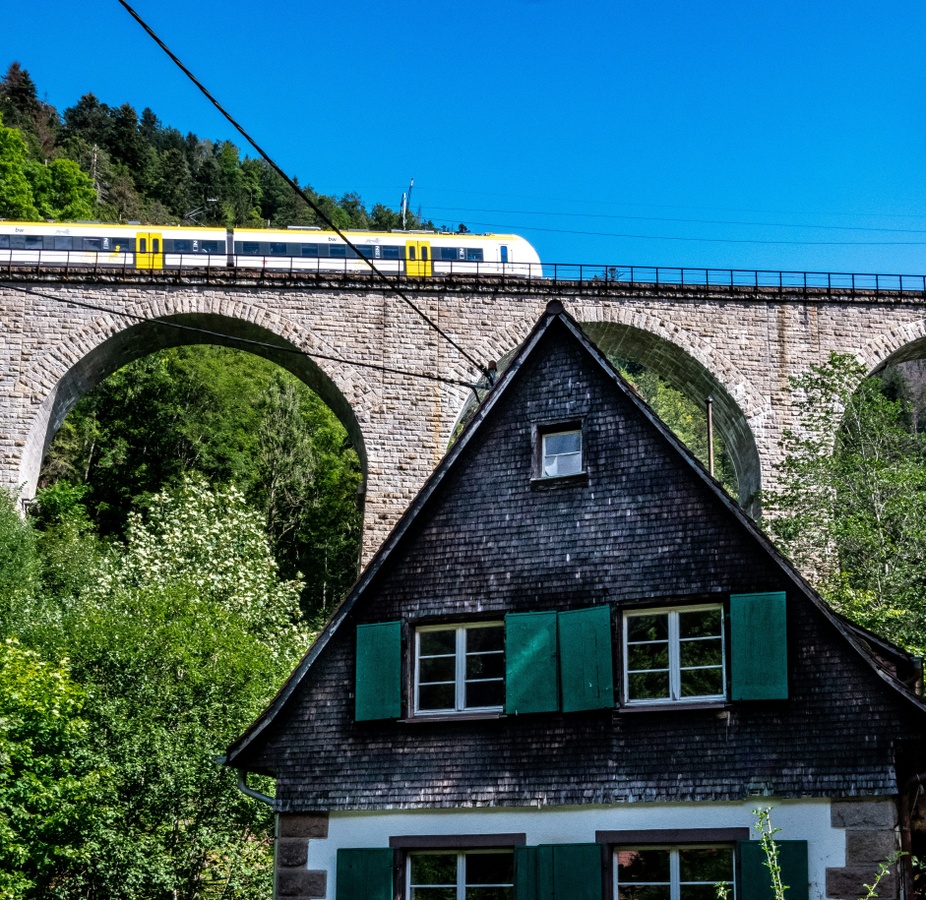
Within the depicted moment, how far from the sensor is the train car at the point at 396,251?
4147 cm

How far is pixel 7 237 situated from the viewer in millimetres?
44875

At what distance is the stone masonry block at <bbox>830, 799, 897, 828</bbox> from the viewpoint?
11844 millimetres

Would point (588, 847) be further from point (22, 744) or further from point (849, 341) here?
point (849, 341)

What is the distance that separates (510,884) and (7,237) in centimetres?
3635

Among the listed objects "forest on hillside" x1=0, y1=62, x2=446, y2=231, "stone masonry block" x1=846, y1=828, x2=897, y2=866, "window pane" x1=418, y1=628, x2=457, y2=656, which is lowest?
"stone masonry block" x1=846, y1=828, x2=897, y2=866

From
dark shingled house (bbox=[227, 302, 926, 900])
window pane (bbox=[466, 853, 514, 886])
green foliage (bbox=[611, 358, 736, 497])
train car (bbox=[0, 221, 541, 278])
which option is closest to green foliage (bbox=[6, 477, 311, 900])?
dark shingled house (bbox=[227, 302, 926, 900])

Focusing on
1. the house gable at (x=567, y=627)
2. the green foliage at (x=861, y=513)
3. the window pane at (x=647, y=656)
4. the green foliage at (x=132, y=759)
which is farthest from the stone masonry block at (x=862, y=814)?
the green foliage at (x=132, y=759)

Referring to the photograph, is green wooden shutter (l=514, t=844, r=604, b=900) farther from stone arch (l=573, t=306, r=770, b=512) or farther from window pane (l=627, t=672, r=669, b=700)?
stone arch (l=573, t=306, r=770, b=512)

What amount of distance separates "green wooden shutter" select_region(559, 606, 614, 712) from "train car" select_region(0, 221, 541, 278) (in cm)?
2703

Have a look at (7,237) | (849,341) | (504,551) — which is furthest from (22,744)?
(7,237)

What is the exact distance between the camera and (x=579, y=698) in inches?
514

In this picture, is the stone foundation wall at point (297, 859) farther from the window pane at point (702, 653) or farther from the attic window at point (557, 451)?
the attic window at point (557, 451)

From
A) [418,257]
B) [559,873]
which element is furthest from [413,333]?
[559,873]

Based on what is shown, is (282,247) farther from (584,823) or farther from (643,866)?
(643,866)
